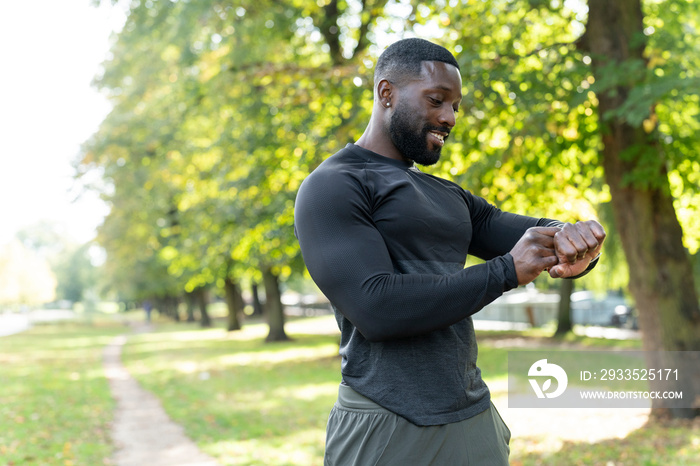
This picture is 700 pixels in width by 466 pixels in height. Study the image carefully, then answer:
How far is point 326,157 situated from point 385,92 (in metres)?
5.39

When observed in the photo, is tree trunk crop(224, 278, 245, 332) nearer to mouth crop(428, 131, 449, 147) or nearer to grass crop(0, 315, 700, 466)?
grass crop(0, 315, 700, 466)

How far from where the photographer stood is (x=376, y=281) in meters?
1.75

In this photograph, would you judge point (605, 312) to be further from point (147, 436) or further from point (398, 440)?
point (398, 440)

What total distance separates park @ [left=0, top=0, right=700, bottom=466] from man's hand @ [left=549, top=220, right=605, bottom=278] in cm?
461

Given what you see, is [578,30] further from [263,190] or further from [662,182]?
[263,190]

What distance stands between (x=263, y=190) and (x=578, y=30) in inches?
240

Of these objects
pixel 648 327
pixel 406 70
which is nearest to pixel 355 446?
pixel 406 70

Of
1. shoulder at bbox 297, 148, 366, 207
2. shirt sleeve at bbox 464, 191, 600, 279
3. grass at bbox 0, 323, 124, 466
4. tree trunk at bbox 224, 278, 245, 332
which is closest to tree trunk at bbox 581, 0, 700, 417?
shirt sleeve at bbox 464, 191, 600, 279

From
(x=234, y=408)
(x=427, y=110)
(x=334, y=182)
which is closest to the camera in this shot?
(x=334, y=182)

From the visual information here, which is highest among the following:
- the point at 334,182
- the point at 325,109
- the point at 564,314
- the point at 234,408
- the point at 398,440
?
the point at 325,109

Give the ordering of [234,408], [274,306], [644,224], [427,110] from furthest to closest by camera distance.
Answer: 1. [274,306]
2. [234,408]
3. [644,224]
4. [427,110]

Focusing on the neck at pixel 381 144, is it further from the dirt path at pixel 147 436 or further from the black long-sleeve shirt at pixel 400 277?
the dirt path at pixel 147 436

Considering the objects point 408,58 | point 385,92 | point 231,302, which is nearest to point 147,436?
point 385,92

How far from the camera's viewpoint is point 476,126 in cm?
761
